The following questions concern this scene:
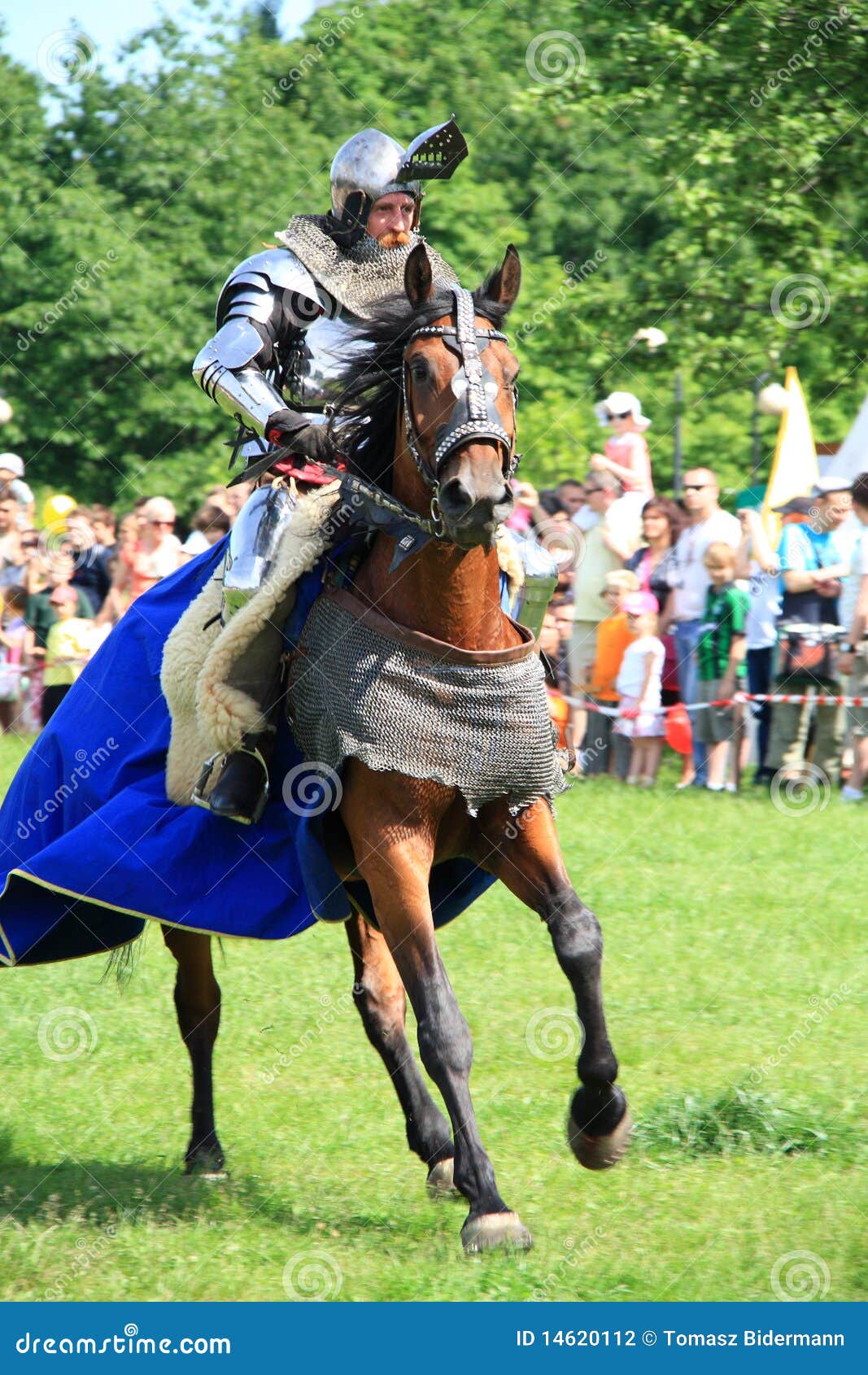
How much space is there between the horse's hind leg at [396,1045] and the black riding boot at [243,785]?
0.65m

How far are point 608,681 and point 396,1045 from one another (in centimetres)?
598

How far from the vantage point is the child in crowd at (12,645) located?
45.0 ft

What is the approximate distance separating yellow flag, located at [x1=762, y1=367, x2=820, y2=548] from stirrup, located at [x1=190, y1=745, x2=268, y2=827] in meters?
7.52

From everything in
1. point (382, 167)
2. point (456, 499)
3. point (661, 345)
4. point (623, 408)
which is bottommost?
point (456, 499)

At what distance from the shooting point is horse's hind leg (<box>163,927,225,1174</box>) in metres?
5.77

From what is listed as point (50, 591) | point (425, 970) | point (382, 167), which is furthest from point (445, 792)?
point (50, 591)

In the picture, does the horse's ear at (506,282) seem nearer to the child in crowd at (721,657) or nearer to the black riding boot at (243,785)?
the black riding boot at (243,785)

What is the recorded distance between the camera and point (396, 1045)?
5.54 m

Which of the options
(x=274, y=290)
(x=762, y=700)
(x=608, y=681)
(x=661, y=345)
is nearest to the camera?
(x=274, y=290)

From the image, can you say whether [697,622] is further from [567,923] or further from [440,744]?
[440,744]

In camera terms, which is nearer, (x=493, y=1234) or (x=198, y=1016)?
(x=493, y=1234)

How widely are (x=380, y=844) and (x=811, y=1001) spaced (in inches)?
119

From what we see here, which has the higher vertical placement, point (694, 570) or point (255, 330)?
point (694, 570)

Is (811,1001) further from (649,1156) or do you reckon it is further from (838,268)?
(838,268)
